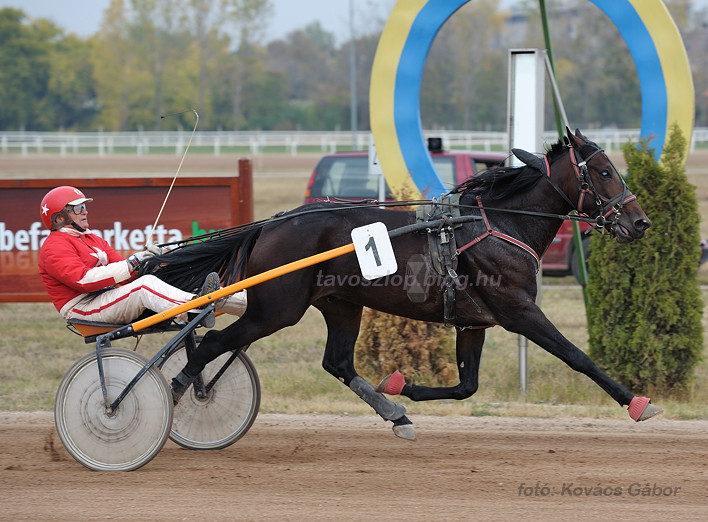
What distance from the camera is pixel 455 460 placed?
16.7 ft

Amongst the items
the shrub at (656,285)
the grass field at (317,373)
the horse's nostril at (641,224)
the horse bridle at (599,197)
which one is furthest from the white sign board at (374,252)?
the shrub at (656,285)

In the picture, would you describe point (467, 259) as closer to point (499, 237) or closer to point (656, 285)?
point (499, 237)

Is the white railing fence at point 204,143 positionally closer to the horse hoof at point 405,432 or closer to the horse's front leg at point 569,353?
the horse hoof at point 405,432

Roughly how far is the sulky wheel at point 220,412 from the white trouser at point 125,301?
0.53 meters

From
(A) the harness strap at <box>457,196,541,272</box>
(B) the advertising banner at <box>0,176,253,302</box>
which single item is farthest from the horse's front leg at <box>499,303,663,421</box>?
(B) the advertising banner at <box>0,176,253,302</box>

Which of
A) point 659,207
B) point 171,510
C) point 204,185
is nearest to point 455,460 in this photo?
point 171,510

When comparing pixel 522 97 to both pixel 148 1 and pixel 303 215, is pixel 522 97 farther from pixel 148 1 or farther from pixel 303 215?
pixel 148 1

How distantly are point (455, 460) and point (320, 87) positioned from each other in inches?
2412

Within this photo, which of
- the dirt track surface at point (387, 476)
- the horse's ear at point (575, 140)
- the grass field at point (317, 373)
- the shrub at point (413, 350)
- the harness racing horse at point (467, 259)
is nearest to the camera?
the dirt track surface at point (387, 476)

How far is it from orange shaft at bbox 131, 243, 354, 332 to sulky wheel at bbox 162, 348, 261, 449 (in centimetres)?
52

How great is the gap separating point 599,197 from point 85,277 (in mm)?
2909

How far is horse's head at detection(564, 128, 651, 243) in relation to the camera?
502cm

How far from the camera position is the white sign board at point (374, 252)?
16.2ft

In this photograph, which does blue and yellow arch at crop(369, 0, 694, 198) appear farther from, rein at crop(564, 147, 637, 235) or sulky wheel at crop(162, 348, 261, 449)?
sulky wheel at crop(162, 348, 261, 449)
